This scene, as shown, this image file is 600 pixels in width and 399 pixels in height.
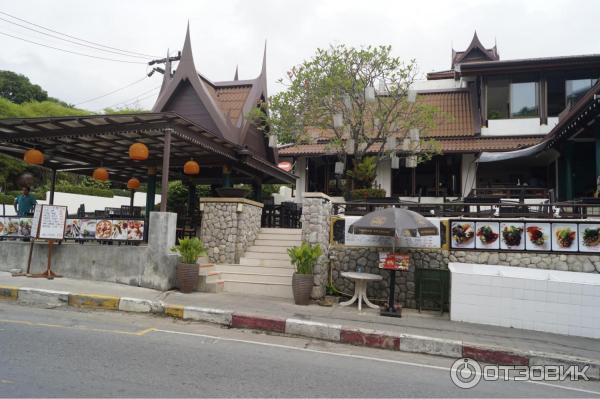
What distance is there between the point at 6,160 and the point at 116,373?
26404mm

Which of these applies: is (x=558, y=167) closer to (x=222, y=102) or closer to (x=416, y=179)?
(x=416, y=179)

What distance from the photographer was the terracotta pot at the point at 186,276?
9.41 m

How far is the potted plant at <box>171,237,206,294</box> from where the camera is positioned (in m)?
9.42

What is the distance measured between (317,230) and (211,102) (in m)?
7.46

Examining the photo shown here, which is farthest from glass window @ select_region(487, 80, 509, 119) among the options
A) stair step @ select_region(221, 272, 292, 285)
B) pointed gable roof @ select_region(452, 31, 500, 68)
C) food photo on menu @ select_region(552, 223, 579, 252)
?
stair step @ select_region(221, 272, 292, 285)

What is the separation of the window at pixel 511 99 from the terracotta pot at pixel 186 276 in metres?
14.1

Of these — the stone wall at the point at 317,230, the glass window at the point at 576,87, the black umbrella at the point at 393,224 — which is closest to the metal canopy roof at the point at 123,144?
the stone wall at the point at 317,230

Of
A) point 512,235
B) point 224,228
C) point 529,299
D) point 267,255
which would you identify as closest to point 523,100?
point 512,235

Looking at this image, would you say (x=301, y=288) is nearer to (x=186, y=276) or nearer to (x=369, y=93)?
(x=186, y=276)

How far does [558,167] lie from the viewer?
48.9 ft

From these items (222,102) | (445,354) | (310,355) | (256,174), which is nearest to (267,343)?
(310,355)

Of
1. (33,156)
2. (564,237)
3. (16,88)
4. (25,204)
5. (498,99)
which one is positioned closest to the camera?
(564,237)

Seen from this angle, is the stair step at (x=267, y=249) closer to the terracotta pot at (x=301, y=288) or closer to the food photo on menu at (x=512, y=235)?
the terracotta pot at (x=301, y=288)

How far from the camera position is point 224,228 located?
11.3 meters
